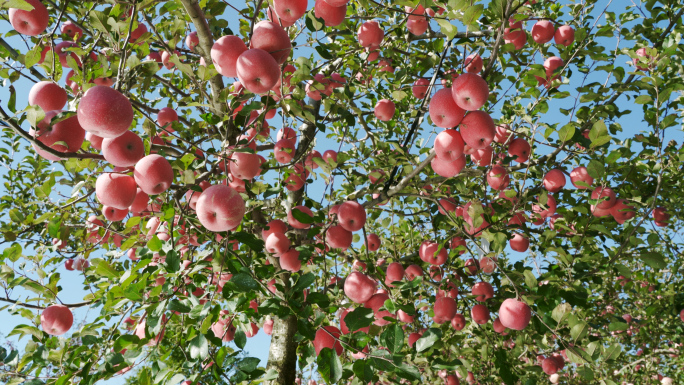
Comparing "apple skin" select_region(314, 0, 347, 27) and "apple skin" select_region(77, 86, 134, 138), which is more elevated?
→ "apple skin" select_region(314, 0, 347, 27)

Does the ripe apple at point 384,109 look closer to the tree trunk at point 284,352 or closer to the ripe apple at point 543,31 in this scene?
the ripe apple at point 543,31

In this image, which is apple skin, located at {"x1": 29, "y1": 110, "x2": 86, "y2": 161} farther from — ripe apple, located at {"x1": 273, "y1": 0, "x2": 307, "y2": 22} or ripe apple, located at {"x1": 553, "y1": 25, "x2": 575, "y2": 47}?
ripe apple, located at {"x1": 553, "y1": 25, "x2": 575, "y2": 47}

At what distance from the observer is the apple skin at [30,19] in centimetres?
195

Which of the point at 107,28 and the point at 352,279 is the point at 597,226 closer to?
the point at 352,279

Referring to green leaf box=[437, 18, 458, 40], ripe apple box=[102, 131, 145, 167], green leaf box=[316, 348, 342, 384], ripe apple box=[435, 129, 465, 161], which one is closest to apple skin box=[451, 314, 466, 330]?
ripe apple box=[435, 129, 465, 161]

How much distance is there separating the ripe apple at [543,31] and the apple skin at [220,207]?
108 inches

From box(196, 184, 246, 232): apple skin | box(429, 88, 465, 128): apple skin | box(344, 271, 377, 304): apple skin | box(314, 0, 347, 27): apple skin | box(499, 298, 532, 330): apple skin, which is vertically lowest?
box(499, 298, 532, 330): apple skin

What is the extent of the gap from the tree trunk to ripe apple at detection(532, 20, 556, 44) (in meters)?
3.14

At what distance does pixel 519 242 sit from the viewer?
11.0 feet

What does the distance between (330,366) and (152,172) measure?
1.13m

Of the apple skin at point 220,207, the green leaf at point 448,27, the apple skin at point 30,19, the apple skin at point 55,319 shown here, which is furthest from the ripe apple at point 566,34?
the apple skin at point 55,319

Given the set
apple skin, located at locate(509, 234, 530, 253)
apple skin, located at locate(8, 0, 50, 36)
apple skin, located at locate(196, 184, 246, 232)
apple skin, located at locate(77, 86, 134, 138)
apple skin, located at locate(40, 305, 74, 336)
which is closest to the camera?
apple skin, located at locate(77, 86, 134, 138)

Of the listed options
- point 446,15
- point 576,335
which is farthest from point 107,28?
point 576,335

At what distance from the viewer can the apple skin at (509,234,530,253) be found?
3.31m
